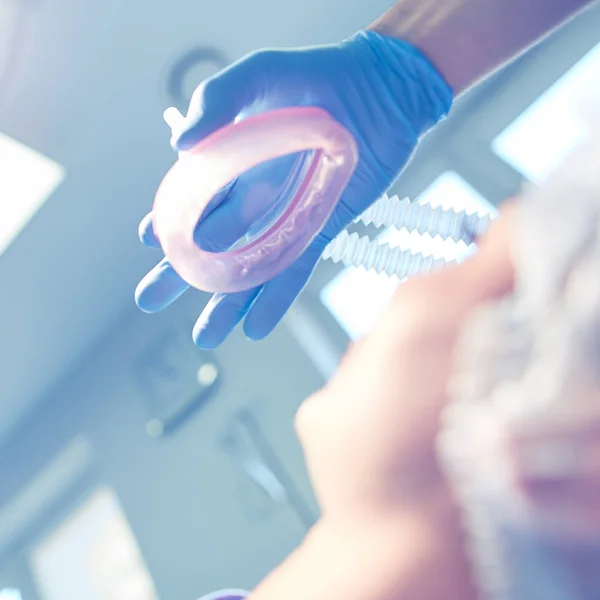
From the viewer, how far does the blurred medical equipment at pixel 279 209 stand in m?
0.60

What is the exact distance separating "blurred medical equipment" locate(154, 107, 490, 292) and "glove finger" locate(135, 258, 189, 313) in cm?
15

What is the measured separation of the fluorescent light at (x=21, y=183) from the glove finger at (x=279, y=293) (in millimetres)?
905

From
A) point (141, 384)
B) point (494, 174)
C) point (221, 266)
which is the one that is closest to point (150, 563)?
point (141, 384)

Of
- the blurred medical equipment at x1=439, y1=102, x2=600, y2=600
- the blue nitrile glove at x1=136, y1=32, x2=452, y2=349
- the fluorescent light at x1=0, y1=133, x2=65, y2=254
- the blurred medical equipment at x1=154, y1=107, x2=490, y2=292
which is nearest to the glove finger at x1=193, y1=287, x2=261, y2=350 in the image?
the blue nitrile glove at x1=136, y1=32, x2=452, y2=349

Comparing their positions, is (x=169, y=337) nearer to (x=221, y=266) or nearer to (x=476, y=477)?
(x=221, y=266)

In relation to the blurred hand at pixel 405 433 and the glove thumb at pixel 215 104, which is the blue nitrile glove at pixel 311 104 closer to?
the glove thumb at pixel 215 104

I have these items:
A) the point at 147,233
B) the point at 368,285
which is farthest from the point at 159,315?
the point at 147,233

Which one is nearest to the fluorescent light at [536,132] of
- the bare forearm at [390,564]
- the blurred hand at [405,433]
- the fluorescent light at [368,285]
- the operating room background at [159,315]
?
the operating room background at [159,315]

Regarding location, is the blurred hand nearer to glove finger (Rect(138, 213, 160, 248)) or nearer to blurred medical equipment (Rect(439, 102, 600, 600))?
blurred medical equipment (Rect(439, 102, 600, 600))

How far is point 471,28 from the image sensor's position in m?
0.75

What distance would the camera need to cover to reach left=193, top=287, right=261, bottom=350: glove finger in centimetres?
95

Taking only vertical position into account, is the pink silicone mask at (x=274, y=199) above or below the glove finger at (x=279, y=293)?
above

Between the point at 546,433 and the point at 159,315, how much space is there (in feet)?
5.72

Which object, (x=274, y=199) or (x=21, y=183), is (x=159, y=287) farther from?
(x=21, y=183)
